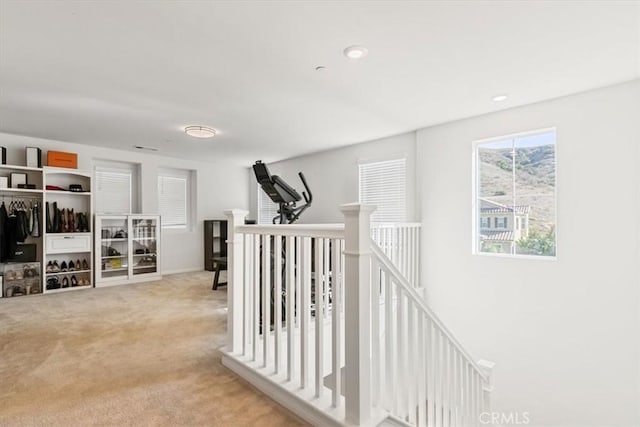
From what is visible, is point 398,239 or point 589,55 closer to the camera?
point 589,55

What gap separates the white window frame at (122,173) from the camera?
5613 millimetres

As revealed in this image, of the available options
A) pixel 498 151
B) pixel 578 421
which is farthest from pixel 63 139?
pixel 578 421

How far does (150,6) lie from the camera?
6.07ft

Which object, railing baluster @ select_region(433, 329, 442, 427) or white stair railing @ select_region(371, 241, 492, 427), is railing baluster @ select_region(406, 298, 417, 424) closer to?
white stair railing @ select_region(371, 241, 492, 427)

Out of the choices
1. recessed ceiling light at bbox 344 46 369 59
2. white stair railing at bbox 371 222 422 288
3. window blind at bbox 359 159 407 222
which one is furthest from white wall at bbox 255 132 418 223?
recessed ceiling light at bbox 344 46 369 59

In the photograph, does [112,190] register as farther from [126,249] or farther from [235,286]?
[235,286]

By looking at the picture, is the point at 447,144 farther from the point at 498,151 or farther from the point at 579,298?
the point at 579,298

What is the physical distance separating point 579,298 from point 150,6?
166 inches

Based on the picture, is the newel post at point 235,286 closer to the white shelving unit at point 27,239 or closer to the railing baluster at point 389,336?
the railing baluster at point 389,336

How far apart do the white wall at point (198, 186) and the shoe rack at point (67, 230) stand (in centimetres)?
36

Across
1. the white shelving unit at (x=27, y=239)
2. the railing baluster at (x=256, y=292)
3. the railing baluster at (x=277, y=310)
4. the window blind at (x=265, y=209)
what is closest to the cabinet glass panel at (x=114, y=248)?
the white shelving unit at (x=27, y=239)

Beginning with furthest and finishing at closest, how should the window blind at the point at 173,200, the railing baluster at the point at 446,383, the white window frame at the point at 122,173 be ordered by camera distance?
the window blind at the point at 173,200
the white window frame at the point at 122,173
the railing baluster at the point at 446,383

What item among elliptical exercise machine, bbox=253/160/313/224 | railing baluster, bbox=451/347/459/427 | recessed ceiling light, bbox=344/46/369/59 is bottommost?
railing baluster, bbox=451/347/459/427

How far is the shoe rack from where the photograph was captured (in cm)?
478
